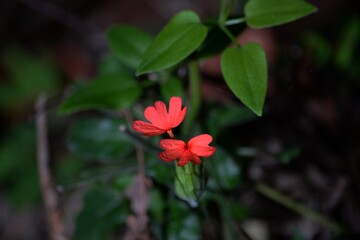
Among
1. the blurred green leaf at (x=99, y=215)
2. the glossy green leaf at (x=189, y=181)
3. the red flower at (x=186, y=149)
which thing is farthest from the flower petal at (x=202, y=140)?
the blurred green leaf at (x=99, y=215)

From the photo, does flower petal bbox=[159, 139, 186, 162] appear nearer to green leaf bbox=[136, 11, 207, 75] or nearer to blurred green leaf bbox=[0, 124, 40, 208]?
green leaf bbox=[136, 11, 207, 75]

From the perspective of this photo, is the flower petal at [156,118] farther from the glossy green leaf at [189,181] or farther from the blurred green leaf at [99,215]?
the blurred green leaf at [99,215]

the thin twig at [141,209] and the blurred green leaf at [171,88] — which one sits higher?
the blurred green leaf at [171,88]

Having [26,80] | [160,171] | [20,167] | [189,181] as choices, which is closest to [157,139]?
[160,171]

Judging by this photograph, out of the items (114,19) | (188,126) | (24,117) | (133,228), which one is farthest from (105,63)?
(114,19)

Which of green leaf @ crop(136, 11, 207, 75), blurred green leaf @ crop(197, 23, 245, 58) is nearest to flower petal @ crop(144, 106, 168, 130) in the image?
green leaf @ crop(136, 11, 207, 75)

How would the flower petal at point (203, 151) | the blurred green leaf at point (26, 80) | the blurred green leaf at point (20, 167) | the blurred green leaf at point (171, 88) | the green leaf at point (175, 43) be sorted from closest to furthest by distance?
the flower petal at point (203, 151)
the green leaf at point (175, 43)
the blurred green leaf at point (171, 88)
the blurred green leaf at point (20, 167)
the blurred green leaf at point (26, 80)

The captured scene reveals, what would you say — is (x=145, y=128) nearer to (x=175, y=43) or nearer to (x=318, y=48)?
(x=175, y=43)
